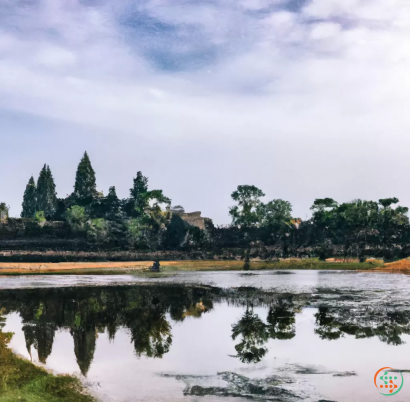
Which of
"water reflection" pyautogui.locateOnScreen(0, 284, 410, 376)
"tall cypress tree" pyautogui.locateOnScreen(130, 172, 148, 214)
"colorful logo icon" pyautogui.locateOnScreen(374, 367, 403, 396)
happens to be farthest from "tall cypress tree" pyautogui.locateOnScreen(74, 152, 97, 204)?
"colorful logo icon" pyautogui.locateOnScreen(374, 367, 403, 396)

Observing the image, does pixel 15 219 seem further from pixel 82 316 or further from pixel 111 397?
pixel 111 397

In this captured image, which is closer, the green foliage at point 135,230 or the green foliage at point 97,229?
the green foliage at point 97,229

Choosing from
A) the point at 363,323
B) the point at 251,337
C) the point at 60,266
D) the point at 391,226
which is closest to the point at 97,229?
the point at 60,266

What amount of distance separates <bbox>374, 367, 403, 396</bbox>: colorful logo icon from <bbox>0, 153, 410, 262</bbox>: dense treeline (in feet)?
259

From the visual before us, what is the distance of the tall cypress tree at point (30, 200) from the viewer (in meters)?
122

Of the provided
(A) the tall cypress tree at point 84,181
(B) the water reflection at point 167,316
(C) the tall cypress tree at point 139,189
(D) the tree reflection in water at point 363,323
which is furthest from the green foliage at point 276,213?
(D) the tree reflection in water at point 363,323

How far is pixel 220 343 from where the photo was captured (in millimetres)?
22422

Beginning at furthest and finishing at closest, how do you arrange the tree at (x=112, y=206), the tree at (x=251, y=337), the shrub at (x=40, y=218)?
1. the tree at (x=112, y=206)
2. the shrub at (x=40, y=218)
3. the tree at (x=251, y=337)

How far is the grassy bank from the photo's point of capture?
251 feet

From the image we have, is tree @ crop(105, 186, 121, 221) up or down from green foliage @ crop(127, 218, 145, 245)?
up

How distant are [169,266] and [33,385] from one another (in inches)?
2903

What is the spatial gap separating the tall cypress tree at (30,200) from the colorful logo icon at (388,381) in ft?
373

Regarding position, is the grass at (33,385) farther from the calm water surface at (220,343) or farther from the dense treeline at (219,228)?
the dense treeline at (219,228)

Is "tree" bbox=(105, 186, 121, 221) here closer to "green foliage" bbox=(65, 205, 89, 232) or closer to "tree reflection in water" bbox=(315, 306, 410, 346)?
"green foliage" bbox=(65, 205, 89, 232)
